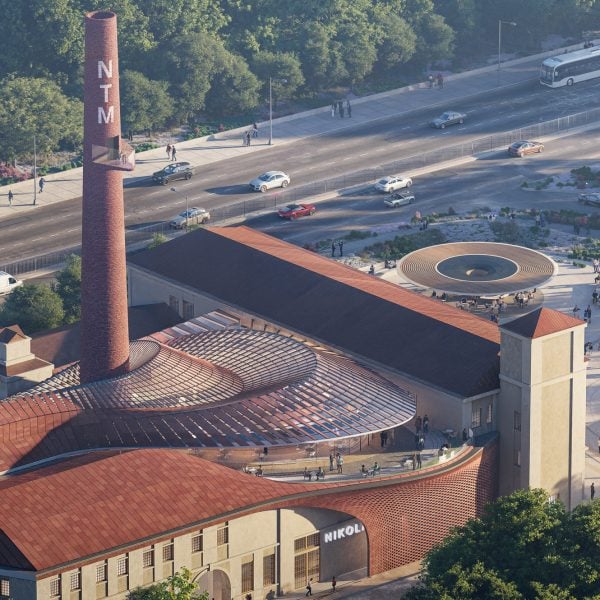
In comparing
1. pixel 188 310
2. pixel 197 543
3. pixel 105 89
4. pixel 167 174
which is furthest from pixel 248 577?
pixel 167 174

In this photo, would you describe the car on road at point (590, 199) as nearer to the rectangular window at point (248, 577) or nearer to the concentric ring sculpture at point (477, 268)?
the concentric ring sculpture at point (477, 268)

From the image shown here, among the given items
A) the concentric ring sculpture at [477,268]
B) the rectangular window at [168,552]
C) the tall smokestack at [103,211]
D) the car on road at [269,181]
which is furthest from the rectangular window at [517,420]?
the car on road at [269,181]

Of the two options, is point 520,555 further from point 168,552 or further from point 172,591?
point 172,591

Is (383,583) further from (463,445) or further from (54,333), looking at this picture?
(54,333)

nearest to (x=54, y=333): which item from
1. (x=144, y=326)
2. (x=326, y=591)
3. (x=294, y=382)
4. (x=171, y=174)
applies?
(x=144, y=326)

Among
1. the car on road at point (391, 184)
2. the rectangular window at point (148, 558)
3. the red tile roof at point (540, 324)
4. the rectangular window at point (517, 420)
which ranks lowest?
the rectangular window at point (148, 558)
